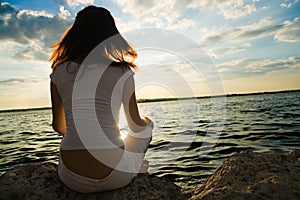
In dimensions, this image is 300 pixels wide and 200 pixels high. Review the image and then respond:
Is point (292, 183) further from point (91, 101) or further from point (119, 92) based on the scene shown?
point (91, 101)

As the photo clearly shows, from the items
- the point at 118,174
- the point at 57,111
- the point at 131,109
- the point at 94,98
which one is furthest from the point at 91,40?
the point at 118,174

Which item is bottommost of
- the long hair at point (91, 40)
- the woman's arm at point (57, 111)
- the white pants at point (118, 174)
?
the white pants at point (118, 174)

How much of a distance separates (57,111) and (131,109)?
92 cm

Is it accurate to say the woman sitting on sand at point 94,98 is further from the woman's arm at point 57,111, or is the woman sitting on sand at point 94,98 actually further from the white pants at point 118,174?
the woman's arm at point 57,111

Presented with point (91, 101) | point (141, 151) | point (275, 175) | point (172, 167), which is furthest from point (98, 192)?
point (172, 167)

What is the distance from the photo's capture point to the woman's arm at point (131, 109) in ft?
8.50

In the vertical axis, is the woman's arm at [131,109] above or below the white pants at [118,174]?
above

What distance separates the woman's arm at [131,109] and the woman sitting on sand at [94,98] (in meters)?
0.01

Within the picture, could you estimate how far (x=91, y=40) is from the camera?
2.54 meters

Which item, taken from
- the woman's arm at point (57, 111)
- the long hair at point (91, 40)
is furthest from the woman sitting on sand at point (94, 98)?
the woman's arm at point (57, 111)

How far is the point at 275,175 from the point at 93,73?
1.89m

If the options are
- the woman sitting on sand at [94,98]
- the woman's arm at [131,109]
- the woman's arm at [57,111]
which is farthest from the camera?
the woman's arm at [57,111]

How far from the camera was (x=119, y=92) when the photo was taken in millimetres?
2539

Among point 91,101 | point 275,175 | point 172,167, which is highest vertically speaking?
point 91,101
